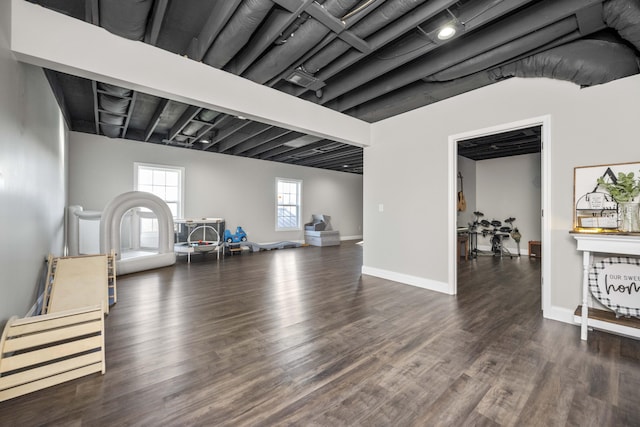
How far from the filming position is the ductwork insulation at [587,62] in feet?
7.79

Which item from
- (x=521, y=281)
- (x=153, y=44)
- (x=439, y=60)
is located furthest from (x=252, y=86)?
(x=521, y=281)

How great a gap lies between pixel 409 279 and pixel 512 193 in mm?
4905

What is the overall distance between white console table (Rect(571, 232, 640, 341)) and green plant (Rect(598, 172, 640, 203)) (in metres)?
0.35

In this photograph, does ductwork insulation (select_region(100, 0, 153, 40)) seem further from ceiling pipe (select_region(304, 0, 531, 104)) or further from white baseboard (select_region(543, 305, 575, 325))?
white baseboard (select_region(543, 305, 575, 325))

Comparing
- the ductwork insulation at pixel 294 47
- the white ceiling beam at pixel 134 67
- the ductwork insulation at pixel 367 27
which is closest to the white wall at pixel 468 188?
the white ceiling beam at pixel 134 67

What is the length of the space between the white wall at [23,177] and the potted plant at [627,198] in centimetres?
479

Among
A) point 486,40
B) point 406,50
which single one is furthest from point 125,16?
point 486,40

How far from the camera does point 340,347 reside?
2201 mm

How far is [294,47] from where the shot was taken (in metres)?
2.60

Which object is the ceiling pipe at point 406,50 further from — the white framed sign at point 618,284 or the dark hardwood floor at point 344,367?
the dark hardwood floor at point 344,367

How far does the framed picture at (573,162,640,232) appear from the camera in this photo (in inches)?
95.6

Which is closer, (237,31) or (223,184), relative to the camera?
(237,31)

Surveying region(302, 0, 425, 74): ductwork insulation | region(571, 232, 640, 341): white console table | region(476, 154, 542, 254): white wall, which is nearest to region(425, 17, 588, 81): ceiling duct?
region(302, 0, 425, 74): ductwork insulation

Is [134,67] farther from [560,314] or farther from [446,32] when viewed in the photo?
[560,314]
